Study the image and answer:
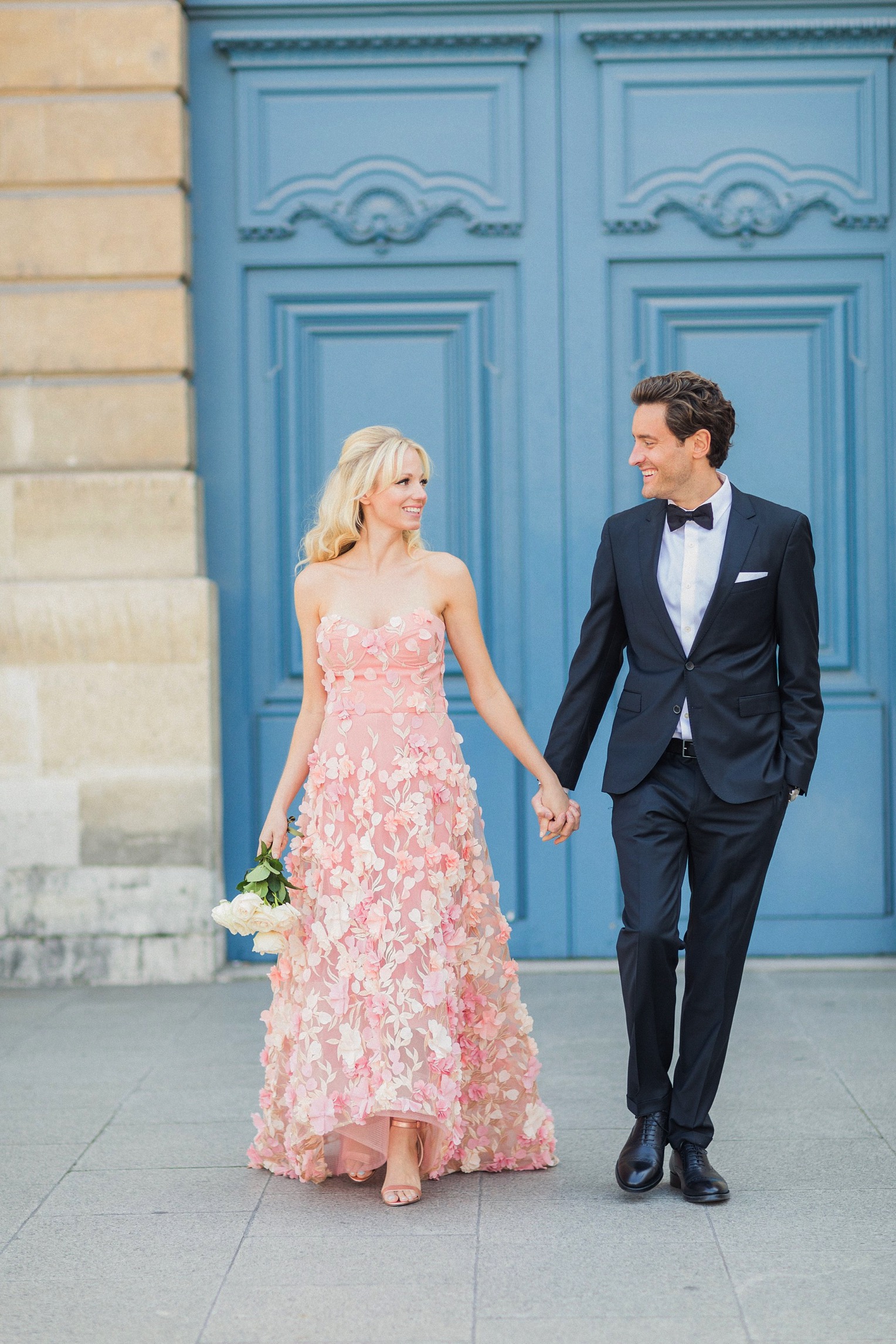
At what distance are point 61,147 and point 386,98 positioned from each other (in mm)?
1392

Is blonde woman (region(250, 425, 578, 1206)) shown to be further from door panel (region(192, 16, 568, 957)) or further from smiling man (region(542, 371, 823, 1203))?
door panel (region(192, 16, 568, 957))

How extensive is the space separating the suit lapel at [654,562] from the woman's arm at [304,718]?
0.87 m

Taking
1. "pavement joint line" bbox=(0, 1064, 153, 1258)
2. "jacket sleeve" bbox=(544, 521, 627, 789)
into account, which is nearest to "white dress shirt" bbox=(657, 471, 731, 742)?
"jacket sleeve" bbox=(544, 521, 627, 789)

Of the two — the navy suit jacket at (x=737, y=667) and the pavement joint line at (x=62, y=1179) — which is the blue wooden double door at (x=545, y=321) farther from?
the navy suit jacket at (x=737, y=667)

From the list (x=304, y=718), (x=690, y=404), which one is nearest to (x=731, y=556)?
(x=690, y=404)

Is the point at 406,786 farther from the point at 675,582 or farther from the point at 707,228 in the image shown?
the point at 707,228

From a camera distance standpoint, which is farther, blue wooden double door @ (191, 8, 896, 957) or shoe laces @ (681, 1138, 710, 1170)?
blue wooden double door @ (191, 8, 896, 957)

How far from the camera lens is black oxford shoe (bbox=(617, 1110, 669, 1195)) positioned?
362 centimetres

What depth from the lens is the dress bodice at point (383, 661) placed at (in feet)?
12.5

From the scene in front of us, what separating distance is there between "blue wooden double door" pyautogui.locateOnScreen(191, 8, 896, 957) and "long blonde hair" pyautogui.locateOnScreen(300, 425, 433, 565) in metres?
2.40

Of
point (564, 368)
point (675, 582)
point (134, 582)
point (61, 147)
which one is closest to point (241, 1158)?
point (675, 582)

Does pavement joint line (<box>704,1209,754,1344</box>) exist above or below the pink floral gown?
below

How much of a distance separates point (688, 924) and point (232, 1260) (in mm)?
1351

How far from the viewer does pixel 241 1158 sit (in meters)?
4.04
